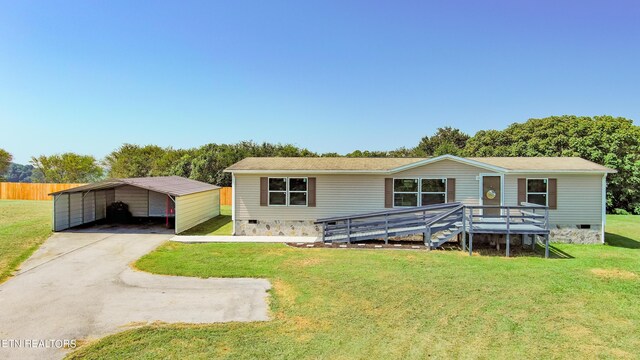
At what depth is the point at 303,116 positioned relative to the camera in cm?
2961

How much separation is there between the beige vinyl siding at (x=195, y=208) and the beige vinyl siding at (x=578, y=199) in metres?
14.7

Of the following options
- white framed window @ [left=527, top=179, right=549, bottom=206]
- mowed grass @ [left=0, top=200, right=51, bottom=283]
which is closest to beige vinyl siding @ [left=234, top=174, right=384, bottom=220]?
white framed window @ [left=527, top=179, right=549, bottom=206]

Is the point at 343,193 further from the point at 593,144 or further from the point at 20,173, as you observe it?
the point at 20,173

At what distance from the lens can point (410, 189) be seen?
1323 centimetres

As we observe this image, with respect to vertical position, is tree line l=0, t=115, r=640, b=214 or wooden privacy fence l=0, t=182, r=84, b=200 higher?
tree line l=0, t=115, r=640, b=214

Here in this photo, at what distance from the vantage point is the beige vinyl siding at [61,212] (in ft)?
46.0

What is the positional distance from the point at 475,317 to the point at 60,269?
10553mm

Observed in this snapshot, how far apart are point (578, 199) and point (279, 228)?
484 inches

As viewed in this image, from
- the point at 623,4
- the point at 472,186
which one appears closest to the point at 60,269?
the point at 472,186

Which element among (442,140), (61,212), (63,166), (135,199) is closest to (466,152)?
(442,140)

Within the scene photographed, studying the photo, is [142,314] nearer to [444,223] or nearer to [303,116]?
[444,223]

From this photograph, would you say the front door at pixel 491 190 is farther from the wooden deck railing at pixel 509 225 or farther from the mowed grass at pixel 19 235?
the mowed grass at pixel 19 235

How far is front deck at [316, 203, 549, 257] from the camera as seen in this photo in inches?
411

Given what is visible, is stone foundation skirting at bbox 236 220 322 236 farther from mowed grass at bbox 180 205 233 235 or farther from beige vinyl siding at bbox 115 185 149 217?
beige vinyl siding at bbox 115 185 149 217
